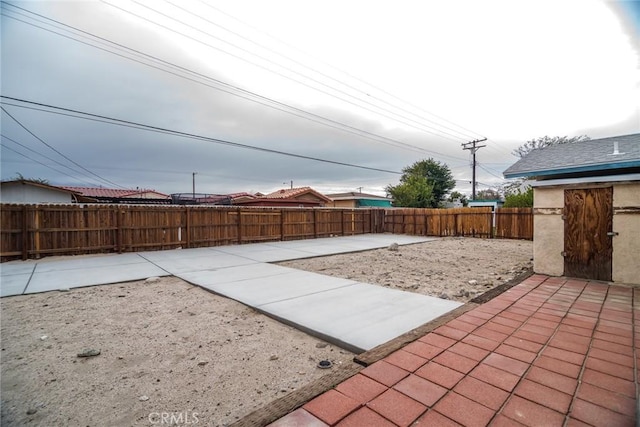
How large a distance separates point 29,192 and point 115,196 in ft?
18.7

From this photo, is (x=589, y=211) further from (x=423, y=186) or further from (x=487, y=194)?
(x=487, y=194)

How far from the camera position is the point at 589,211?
17.2ft

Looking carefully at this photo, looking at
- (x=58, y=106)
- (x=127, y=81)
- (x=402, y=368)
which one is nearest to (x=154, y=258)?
(x=58, y=106)

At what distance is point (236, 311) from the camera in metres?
3.83

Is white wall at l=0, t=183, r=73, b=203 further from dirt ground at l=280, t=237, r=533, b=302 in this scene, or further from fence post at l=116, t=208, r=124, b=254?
dirt ground at l=280, t=237, r=533, b=302

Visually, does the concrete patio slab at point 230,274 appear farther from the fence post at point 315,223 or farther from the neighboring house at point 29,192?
the neighboring house at point 29,192

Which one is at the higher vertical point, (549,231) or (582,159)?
(582,159)

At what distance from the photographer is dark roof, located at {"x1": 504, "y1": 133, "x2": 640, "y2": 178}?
4.93 metres

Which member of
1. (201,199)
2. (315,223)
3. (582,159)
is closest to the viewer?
(582,159)

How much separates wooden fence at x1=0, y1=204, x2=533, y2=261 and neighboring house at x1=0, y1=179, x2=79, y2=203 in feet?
38.5

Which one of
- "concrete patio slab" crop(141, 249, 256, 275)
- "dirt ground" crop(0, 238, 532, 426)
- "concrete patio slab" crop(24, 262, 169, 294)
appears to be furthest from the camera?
"concrete patio slab" crop(141, 249, 256, 275)

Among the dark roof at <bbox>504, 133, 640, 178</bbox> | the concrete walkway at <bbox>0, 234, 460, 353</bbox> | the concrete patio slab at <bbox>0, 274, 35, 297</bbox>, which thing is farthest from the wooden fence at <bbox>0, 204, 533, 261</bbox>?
the dark roof at <bbox>504, 133, 640, 178</bbox>

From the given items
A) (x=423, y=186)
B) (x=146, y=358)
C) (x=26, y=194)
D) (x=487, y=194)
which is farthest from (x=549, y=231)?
(x=487, y=194)

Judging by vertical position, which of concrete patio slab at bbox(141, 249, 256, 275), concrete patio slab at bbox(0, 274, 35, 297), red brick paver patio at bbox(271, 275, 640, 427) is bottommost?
concrete patio slab at bbox(141, 249, 256, 275)
